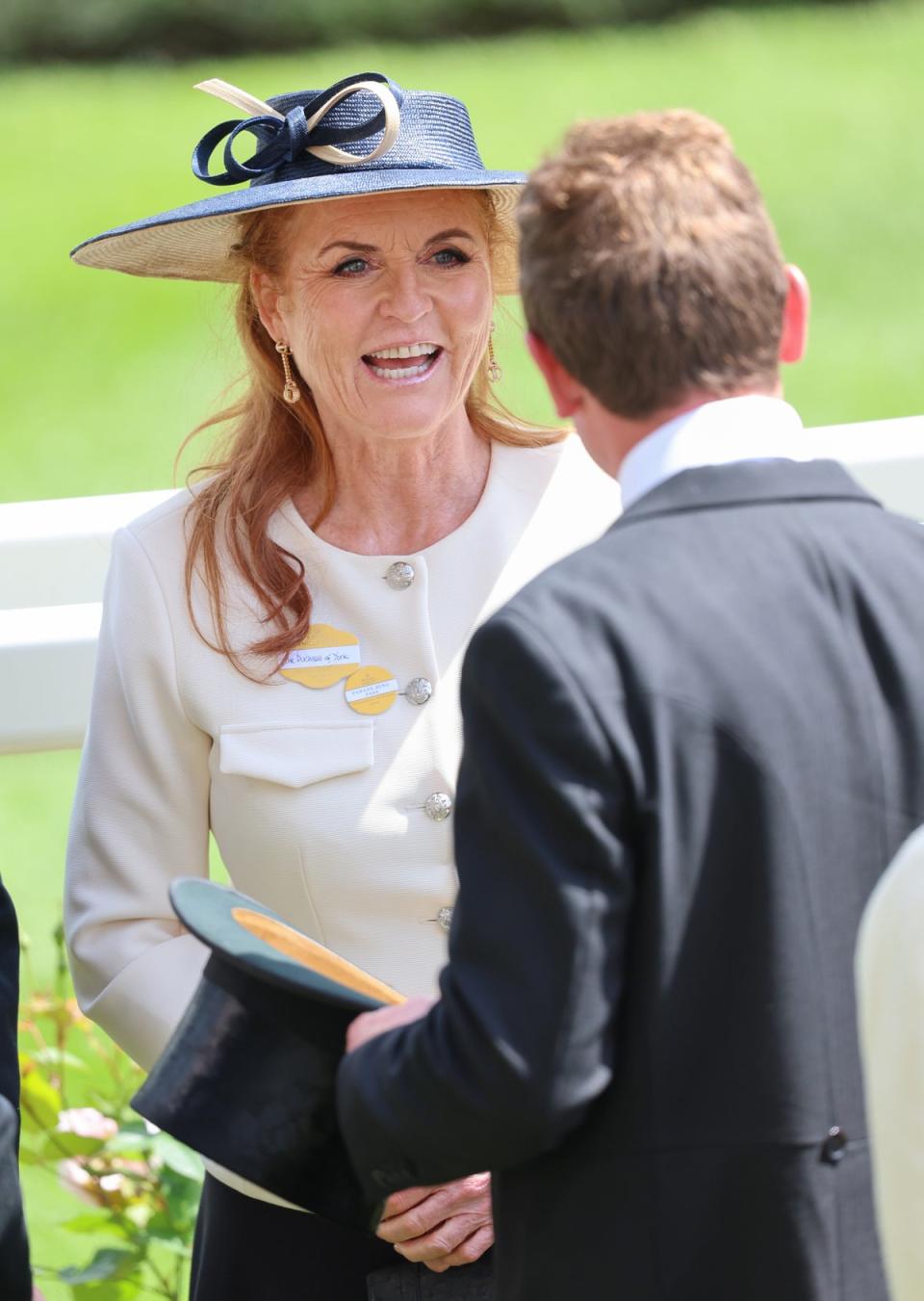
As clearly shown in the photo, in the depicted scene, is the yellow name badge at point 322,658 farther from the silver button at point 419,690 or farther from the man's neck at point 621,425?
the man's neck at point 621,425

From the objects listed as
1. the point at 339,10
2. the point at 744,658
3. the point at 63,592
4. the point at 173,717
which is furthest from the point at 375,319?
the point at 339,10

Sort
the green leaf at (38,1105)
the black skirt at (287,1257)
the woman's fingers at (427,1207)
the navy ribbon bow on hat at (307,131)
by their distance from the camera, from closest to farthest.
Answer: the woman's fingers at (427,1207) → the black skirt at (287,1257) → the navy ribbon bow on hat at (307,131) → the green leaf at (38,1105)

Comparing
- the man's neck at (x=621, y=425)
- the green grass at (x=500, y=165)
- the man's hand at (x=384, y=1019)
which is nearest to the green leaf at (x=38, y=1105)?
the man's hand at (x=384, y=1019)

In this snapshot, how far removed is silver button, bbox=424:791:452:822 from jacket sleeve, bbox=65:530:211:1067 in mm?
310

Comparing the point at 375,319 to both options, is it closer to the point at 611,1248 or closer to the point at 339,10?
the point at 611,1248

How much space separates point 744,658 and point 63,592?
1897mm

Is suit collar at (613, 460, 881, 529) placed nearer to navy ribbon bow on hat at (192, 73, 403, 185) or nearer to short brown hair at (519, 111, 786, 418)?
short brown hair at (519, 111, 786, 418)

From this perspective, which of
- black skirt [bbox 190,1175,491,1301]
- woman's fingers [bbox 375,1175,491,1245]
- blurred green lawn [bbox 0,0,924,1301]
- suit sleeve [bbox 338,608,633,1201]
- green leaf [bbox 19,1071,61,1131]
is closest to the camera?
suit sleeve [bbox 338,608,633,1201]

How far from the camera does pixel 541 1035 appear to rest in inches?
59.7

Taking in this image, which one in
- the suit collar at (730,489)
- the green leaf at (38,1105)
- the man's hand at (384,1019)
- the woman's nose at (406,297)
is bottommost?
the green leaf at (38,1105)

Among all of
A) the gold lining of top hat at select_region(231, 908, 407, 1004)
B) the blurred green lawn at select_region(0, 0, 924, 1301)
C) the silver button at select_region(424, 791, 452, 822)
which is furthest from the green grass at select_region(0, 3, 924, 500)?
the gold lining of top hat at select_region(231, 908, 407, 1004)

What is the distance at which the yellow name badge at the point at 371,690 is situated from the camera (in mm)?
2512

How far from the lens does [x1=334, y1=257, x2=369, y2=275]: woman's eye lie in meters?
2.62

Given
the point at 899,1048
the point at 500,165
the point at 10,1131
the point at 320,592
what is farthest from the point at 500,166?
the point at 899,1048
